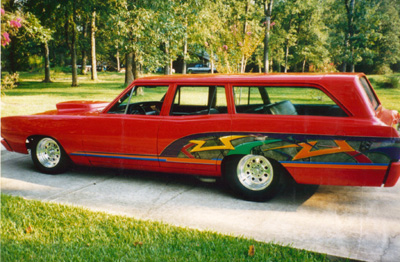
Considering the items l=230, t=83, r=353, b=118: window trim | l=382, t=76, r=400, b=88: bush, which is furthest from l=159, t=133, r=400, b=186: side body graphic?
l=382, t=76, r=400, b=88: bush

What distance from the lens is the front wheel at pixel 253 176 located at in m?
4.32

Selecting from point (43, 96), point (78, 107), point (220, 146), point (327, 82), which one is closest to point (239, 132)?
point (220, 146)

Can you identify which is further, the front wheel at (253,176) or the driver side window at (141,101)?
the driver side window at (141,101)

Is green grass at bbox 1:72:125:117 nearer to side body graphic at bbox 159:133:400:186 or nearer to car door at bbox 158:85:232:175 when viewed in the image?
car door at bbox 158:85:232:175

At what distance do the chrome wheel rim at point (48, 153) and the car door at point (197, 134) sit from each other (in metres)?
1.86

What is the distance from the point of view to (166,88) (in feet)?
16.3

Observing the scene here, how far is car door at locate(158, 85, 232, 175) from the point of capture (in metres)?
4.46

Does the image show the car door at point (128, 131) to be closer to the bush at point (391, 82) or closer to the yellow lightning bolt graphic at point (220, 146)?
the yellow lightning bolt graphic at point (220, 146)

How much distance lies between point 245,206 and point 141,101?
2.07 m

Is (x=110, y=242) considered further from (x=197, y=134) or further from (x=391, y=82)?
(x=391, y=82)

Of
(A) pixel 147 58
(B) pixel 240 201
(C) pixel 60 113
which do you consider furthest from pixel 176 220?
(A) pixel 147 58

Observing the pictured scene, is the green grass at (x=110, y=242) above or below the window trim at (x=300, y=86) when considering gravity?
below

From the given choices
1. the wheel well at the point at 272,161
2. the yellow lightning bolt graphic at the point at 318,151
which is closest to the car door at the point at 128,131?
the wheel well at the point at 272,161

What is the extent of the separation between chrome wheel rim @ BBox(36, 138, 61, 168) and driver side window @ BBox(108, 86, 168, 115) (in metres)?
1.17
